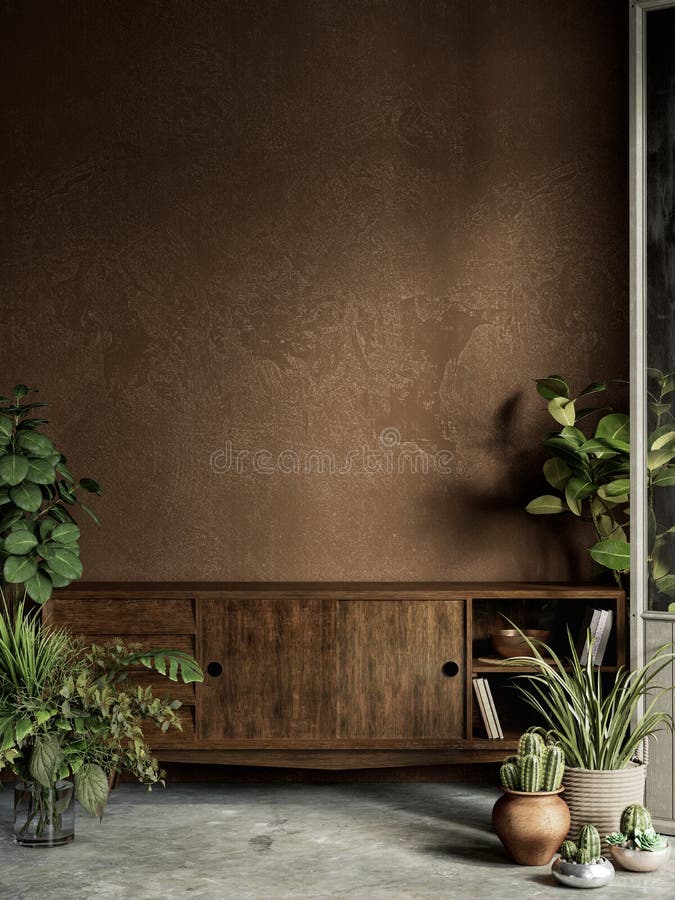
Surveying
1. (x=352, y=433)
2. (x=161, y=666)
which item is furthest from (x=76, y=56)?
(x=161, y=666)

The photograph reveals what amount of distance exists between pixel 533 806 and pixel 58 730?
1600 mm

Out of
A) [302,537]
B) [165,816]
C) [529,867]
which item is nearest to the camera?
[529,867]

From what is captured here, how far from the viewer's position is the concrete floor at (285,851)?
3104mm

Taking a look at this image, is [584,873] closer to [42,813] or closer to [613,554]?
[613,554]

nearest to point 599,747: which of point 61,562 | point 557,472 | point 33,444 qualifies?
point 557,472

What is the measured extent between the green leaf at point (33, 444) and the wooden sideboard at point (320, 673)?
2.12ft

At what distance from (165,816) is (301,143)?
2.91 meters

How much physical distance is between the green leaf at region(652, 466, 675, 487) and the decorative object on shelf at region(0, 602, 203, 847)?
1.86 m

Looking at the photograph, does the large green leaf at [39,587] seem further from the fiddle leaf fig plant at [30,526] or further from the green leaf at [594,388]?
the green leaf at [594,388]

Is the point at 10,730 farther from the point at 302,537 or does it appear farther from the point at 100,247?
the point at 100,247

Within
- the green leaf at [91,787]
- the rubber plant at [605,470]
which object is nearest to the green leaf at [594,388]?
the rubber plant at [605,470]

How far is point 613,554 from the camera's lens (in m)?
3.98

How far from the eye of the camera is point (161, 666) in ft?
11.9

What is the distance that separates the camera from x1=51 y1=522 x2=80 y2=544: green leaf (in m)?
3.77
